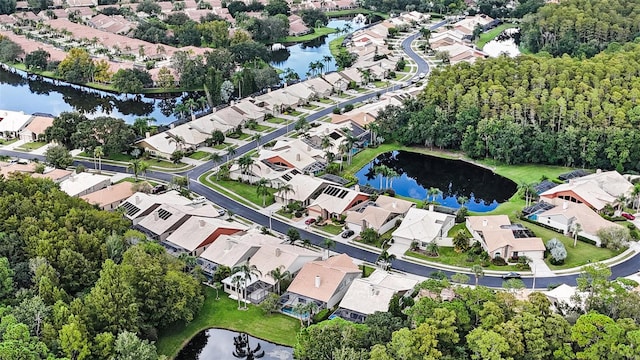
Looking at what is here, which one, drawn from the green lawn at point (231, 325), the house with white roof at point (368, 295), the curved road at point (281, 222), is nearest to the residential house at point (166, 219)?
the curved road at point (281, 222)

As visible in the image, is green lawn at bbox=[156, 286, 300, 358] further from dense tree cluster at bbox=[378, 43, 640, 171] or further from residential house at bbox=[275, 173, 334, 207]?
dense tree cluster at bbox=[378, 43, 640, 171]

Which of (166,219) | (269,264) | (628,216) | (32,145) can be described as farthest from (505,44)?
(269,264)

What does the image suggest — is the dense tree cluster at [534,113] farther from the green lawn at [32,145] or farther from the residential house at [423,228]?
the green lawn at [32,145]

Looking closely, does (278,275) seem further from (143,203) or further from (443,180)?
(443,180)

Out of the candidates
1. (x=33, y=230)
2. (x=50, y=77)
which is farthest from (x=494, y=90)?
(x=50, y=77)

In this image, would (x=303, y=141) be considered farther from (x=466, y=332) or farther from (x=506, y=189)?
(x=466, y=332)

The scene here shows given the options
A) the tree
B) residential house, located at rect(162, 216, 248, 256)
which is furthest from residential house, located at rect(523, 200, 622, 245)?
the tree
